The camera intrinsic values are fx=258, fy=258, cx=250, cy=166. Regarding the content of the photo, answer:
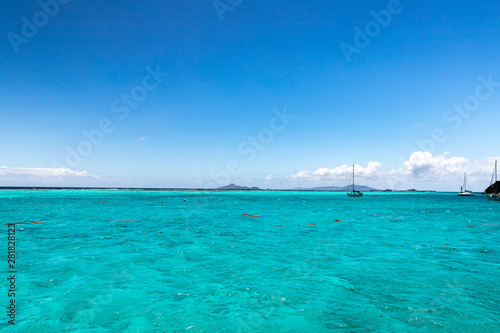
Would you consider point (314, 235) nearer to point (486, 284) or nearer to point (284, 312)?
point (486, 284)

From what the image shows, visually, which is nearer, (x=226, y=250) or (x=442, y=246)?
(x=226, y=250)

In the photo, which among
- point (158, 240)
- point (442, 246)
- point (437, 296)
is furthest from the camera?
point (158, 240)

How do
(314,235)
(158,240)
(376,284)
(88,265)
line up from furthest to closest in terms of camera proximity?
(314,235) < (158,240) < (88,265) < (376,284)

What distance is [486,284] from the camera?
43.6ft

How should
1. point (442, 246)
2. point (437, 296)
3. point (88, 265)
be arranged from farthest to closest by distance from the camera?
point (442, 246), point (88, 265), point (437, 296)

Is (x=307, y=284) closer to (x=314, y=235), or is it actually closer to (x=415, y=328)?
(x=415, y=328)

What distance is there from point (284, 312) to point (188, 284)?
5.53 meters

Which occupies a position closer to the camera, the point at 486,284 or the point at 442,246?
the point at 486,284

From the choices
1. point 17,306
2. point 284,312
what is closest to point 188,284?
point 284,312

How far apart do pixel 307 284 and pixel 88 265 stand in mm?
13604

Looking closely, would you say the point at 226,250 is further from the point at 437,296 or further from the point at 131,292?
the point at 437,296

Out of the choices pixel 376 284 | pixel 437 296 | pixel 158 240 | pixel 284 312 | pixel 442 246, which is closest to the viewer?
pixel 284 312

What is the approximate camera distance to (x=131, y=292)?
1215 centimetres

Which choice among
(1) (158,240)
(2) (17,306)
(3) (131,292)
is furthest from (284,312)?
(1) (158,240)
